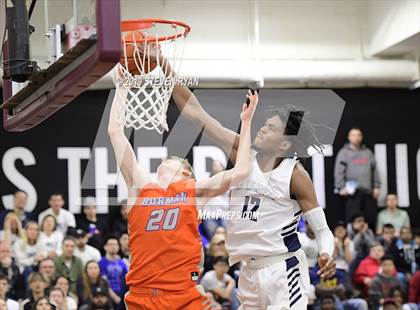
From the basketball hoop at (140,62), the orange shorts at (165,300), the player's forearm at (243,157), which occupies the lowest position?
the orange shorts at (165,300)

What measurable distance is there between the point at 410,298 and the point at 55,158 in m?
5.89

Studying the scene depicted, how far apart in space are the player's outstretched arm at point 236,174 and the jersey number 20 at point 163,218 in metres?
0.22

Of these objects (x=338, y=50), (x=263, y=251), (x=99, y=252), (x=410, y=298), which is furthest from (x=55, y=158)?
(x=263, y=251)

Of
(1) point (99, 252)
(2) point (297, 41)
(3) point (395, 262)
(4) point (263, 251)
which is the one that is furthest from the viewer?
(2) point (297, 41)

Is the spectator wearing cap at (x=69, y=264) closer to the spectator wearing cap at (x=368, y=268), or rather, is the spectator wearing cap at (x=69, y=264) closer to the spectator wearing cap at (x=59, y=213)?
the spectator wearing cap at (x=59, y=213)

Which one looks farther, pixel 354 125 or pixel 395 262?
pixel 354 125

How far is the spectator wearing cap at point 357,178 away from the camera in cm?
1520

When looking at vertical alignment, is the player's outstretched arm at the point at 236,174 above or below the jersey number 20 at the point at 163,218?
above

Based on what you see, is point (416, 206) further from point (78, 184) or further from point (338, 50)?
point (78, 184)

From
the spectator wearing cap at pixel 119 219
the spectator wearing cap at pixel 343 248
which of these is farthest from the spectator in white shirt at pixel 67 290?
the spectator wearing cap at pixel 343 248

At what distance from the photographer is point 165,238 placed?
6152 millimetres

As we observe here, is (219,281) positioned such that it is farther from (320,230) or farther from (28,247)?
(320,230)

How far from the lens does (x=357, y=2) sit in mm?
15109

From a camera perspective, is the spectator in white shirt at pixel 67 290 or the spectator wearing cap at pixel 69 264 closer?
the spectator in white shirt at pixel 67 290
